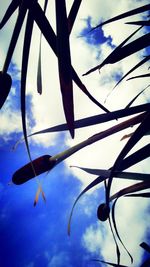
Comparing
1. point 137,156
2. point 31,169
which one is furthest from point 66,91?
point 137,156

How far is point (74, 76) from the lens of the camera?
375 mm

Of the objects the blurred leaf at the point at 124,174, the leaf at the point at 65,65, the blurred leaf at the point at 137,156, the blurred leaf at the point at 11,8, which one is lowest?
the blurred leaf at the point at 124,174

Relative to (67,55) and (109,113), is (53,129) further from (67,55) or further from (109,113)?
(67,55)

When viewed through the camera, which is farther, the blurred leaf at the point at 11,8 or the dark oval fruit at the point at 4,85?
the blurred leaf at the point at 11,8

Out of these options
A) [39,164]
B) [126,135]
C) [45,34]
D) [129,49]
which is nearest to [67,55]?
[45,34]

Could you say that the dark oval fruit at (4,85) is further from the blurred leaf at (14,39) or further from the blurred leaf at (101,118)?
the blurred leaf at (101,118)

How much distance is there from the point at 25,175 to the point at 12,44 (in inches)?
8.4

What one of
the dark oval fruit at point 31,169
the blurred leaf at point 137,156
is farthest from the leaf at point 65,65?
the blurred leaf at point 137,156

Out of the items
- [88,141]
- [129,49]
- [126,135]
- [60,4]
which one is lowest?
[126,135]

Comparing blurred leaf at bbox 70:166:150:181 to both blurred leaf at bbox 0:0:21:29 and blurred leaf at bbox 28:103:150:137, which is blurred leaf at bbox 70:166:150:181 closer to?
blurred leaf at bbox 28:103:150:137

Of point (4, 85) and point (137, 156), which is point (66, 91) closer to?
point (4, 85)

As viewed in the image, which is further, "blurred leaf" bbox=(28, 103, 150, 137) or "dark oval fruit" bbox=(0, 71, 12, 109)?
"blurred leaf" bbox=(28, 103, 150, 137)

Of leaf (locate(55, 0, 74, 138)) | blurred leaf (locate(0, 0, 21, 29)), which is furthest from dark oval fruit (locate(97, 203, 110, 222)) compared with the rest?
blurred leaf (locate(0, 0, 21, 29))

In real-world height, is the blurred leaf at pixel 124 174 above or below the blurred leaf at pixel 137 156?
below
